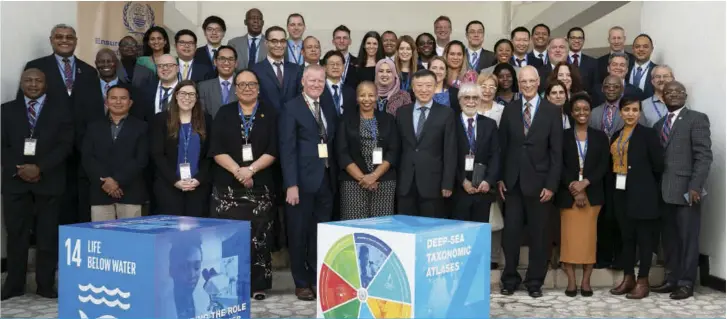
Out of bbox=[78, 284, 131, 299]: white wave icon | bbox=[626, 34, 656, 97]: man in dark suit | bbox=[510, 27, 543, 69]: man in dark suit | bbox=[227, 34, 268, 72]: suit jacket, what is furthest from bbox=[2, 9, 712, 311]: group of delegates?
bbox=[78, 284, 131, 299]: white wave icon

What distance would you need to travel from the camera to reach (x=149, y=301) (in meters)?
2.81

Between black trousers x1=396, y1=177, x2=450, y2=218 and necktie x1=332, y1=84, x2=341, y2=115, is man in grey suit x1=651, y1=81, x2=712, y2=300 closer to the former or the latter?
black trousers x1=396, y1=177, x2=450, y2=218

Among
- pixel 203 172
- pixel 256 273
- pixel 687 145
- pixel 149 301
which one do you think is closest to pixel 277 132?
pixel 203 172

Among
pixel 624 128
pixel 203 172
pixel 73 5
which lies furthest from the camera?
pixel 73 5

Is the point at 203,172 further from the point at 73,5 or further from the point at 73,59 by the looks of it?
the point at 73,5

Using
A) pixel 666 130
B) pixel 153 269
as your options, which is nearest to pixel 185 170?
pixel 153 269

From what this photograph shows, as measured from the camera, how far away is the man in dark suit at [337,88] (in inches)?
222

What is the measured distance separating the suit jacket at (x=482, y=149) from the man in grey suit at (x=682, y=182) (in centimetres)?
133

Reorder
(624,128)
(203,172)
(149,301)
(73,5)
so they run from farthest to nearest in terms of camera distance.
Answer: (73,5) < (624,128) < (203,172) < (149,301)

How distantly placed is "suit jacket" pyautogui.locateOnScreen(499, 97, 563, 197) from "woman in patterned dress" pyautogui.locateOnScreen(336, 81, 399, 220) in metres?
0.92

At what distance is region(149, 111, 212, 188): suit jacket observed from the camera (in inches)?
203

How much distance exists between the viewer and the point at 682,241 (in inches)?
220

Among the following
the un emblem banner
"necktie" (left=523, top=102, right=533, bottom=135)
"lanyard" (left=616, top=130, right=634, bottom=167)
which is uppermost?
the un emblem banner

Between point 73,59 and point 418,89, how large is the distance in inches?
110
